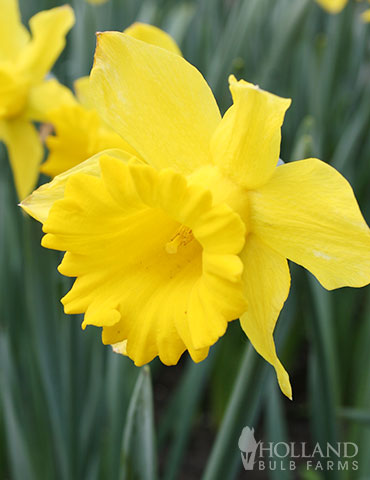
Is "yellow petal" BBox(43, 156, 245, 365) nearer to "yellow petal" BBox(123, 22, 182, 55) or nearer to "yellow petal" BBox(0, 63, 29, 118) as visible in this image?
"yellow petal" BBox(123, 22, 182, 55)

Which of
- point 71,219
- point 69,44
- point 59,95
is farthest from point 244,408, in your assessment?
point 69,44

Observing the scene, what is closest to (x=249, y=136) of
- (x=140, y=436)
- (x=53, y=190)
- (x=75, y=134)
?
(x=53, y=190)

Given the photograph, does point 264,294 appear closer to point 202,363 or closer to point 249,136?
point 249,136

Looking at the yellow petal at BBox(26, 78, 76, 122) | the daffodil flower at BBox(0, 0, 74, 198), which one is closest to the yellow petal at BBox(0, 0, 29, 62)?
the daffodil flower at BBox(0, 0, 74, 198)

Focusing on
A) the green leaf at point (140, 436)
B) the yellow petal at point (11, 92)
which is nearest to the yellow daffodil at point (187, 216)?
the green leaf at point (140, 436)

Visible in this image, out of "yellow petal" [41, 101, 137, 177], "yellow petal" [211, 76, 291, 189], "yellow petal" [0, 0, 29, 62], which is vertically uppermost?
"yellow petal" [211, 76, 291, 189]

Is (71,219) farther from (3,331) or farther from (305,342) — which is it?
(305,342)

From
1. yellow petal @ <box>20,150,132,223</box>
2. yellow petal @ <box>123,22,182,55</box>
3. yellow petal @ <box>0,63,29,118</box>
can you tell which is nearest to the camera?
A: yellow petal @ <box>20,150,132,223</box>
